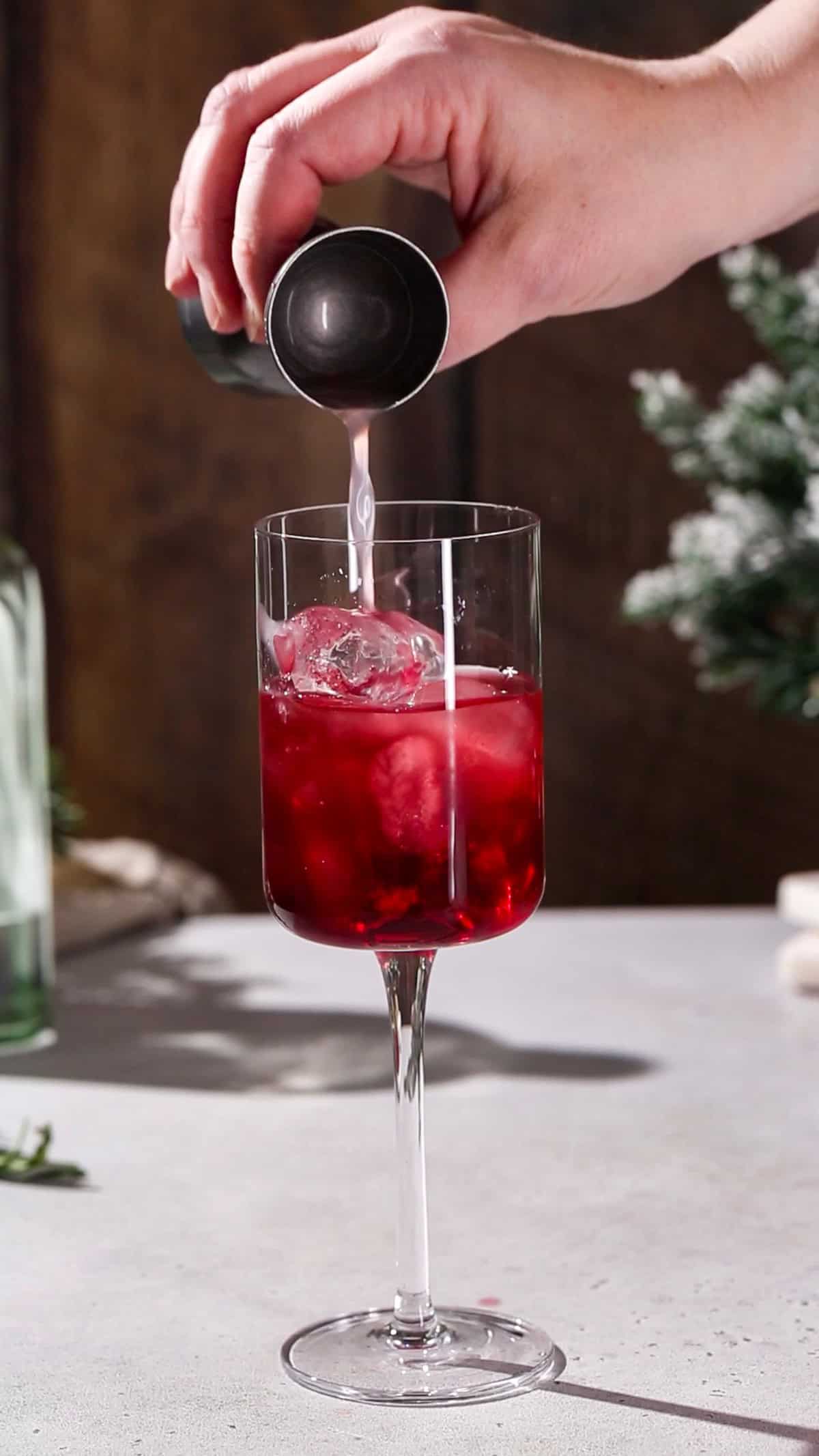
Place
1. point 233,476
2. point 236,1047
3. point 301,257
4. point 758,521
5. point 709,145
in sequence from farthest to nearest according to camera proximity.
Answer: point 233,476 < point 758,521 < point 236,1047 < point 709,145 < point 301,257

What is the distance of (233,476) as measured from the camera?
13.1 ft

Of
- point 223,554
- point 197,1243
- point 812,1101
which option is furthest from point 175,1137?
point 223,554

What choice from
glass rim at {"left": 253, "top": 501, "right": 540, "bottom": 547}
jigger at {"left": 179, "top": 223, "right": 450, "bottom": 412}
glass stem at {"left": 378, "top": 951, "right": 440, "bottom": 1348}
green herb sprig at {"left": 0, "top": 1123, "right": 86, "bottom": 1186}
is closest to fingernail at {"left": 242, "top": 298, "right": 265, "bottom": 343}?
jigger at {"left": 179, "top": 223, "right": 450, "bottom": 412}

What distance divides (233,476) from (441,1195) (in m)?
2.74

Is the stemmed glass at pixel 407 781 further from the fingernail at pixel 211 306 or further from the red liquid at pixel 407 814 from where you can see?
the fingernail at pixel 211 306

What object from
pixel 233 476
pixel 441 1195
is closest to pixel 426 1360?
pixel 441 1195

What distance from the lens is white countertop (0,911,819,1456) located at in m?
1.08

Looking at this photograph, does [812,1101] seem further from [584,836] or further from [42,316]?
[42,316]

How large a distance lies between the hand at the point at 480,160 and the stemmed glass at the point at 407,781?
0.97 feet

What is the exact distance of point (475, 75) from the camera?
1331 mm

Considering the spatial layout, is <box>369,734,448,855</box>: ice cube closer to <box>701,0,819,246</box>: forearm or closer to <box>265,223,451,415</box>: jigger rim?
<box>265,223,451,415</box>: jigger rim

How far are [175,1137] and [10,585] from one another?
24.4 inches

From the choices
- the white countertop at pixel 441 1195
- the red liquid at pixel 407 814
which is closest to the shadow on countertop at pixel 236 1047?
the white countertop at pixel 441 1195

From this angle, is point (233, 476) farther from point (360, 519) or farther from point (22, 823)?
point (360, 519)
